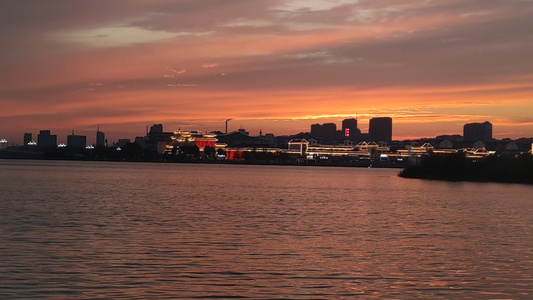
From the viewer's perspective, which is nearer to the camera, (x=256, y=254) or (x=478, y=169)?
(x=256, y=254)

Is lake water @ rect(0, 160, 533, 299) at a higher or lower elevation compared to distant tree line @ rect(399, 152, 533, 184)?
lower

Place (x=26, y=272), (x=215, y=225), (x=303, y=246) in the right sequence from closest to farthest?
(x=26, y=272) < (x=303, y=246) < (x=215, y=225)

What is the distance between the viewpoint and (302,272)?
69.9ft

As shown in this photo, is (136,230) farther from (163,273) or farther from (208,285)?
(208,285)

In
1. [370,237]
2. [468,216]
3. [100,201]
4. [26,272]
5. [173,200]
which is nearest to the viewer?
[26,272]

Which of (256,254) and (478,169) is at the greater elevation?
(478,169)

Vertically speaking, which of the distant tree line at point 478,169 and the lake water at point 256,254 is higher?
the distant tree line at point 478,169

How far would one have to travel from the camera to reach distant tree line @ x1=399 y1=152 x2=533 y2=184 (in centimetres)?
11381

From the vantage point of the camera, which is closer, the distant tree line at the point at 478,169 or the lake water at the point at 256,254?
the lake water at the point at 256,254

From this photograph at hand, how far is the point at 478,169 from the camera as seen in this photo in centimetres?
12081

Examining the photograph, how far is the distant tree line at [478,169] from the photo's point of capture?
114 metres

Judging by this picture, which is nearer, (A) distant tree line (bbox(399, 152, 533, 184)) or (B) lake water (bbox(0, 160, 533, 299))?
(B) lake water (bbox(0, 160, 533, 299))

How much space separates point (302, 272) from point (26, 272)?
7615mm

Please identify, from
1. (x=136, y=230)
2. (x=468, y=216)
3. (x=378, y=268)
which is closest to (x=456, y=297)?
(x=378, y=268)
